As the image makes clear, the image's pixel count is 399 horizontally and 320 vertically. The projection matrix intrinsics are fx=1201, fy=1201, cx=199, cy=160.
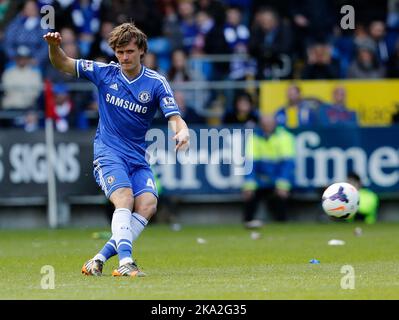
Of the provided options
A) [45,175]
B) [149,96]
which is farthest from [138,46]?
[45,175]

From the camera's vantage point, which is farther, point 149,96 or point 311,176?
point 311,176

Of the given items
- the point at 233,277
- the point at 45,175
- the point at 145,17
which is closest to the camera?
the point at 233,277

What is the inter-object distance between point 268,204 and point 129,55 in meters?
11.4

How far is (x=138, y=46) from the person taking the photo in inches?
484

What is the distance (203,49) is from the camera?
24.6 meters

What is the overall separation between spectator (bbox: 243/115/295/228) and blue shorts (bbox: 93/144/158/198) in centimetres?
1008

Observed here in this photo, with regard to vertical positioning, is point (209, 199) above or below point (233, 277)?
above

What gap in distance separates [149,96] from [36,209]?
35.5ft

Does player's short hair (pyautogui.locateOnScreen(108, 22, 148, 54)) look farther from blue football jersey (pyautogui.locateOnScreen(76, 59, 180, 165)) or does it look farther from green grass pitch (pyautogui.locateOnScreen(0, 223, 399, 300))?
green grass pitch (pyautogui.locateOnScreen(0, 223, 399, 300))

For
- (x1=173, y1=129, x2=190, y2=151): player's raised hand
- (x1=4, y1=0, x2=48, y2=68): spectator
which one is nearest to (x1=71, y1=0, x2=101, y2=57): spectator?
(x1=4, y1=0, x2=48, y2=68): spectator

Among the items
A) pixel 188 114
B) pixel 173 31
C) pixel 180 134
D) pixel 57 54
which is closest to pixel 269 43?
pixel 173 31

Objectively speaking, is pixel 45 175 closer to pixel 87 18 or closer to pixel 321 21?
pixel 87 18

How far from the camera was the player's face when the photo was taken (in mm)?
12227

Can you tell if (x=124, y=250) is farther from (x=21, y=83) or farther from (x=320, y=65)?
(x=320, y=65)
